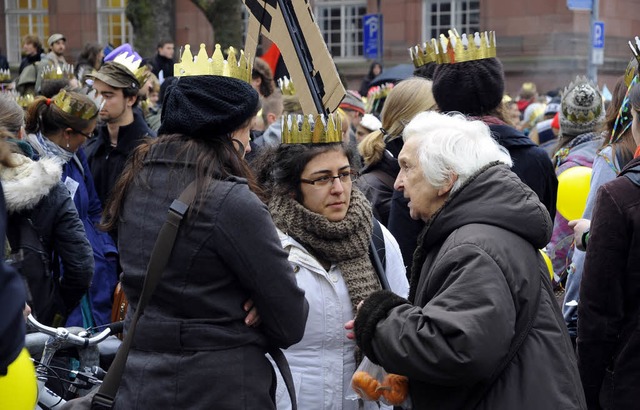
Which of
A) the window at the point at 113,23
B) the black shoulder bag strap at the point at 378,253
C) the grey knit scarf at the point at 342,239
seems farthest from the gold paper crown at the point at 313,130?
the window at the point at 113,23

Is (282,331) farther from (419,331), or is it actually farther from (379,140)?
(379,140)

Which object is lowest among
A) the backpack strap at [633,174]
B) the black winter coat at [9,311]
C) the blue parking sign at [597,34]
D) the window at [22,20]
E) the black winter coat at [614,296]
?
the black winter coat at [614,296]

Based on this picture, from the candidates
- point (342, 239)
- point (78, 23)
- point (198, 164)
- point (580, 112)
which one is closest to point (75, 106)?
point (342, 239)

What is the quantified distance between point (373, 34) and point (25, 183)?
2098 centimetres

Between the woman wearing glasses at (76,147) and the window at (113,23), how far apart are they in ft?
82.1

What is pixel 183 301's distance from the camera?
124 inches

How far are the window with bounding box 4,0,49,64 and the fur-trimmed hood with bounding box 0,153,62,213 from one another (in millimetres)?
28590

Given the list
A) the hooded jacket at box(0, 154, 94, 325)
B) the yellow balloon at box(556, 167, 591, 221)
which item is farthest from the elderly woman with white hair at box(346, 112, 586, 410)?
the yellow balloon at box(556, 167, 591, 221)

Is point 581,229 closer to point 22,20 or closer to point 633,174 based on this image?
point 633,174

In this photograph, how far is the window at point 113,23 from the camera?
30750 mm

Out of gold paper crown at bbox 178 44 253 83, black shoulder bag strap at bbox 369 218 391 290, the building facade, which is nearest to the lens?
gold paper crown at bbox 178 44 253 83

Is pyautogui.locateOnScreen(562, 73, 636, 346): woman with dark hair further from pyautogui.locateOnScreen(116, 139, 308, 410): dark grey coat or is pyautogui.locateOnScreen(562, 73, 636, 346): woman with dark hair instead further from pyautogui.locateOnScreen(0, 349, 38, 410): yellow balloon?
pyautogui.locateOnScreen(0, 349, 38, 410): yellow balloon

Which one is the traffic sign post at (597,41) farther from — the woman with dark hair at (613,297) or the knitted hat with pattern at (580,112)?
the woman with dark hair at (613,297)

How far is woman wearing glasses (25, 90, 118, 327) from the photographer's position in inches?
251
